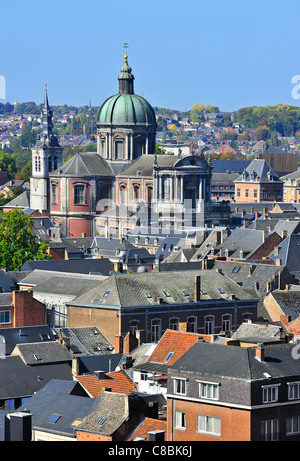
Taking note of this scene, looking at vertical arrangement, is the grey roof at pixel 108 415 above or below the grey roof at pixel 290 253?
below

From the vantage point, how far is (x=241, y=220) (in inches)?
5404

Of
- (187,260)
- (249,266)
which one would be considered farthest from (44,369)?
(187,260)

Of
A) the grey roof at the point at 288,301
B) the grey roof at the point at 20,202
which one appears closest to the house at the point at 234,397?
the grey roof at the point at 288,301

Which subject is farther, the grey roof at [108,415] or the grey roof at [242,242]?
the grey roof at [242,242]

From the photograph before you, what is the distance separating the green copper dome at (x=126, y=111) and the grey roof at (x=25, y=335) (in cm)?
7103

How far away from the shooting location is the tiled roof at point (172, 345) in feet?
207

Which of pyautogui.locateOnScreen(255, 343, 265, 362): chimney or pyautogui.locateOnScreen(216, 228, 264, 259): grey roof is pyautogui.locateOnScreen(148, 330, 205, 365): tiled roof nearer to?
pyautogui.locateOnScreen(255, 343, 265, 362): chimney

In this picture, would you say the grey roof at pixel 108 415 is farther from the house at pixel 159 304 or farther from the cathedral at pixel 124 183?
the cathedral at pixel 124 183

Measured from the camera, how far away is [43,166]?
151625 millimetres

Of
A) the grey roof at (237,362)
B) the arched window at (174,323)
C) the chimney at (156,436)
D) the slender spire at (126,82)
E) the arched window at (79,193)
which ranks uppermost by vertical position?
the slender spire at (126,82)

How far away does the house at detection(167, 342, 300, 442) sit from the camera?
157ft

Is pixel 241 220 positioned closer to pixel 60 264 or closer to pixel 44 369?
pixel 60 264

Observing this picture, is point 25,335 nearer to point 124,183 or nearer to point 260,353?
point 260,353
